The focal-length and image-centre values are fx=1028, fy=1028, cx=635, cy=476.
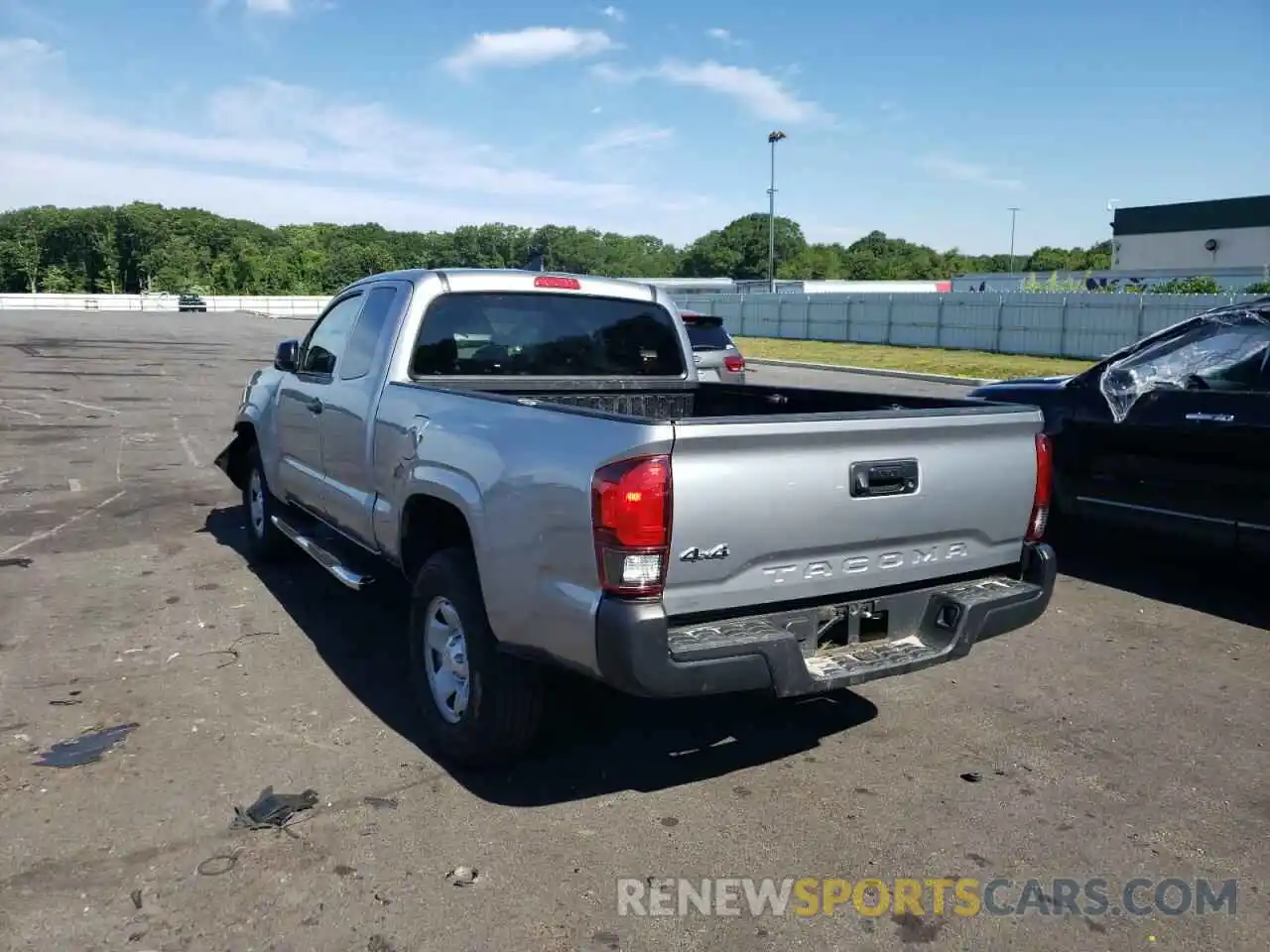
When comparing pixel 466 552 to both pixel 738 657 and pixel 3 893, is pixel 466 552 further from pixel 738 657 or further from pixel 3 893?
pixel 3 893

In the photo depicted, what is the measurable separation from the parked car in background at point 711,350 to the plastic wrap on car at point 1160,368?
596 centimetres

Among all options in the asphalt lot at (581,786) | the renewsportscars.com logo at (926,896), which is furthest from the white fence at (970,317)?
the renewsportscars.com logo at (926,896)

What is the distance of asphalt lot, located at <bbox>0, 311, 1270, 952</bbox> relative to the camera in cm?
301

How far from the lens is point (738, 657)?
3225 millimetres

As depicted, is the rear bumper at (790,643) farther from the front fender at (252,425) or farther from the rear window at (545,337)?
the front fender at (252,425)

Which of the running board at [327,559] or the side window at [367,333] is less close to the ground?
the side window at [367,333]

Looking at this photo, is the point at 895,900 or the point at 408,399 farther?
the point at 408,399

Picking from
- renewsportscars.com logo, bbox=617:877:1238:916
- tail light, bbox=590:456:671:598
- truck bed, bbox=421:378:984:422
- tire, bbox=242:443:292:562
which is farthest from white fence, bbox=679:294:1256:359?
tail light, bbox=590:456:671:598

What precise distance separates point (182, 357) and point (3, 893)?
26076 millimetres

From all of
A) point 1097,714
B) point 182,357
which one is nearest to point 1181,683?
point 1097,714

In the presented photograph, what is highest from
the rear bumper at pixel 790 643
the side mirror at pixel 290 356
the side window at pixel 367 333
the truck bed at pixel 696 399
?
the side window at pixel 367 333

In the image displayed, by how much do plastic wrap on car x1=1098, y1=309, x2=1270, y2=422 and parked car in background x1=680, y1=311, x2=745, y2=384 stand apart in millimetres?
5956

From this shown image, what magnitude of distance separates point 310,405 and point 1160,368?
5.31 metres

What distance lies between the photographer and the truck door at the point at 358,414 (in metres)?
4.88
